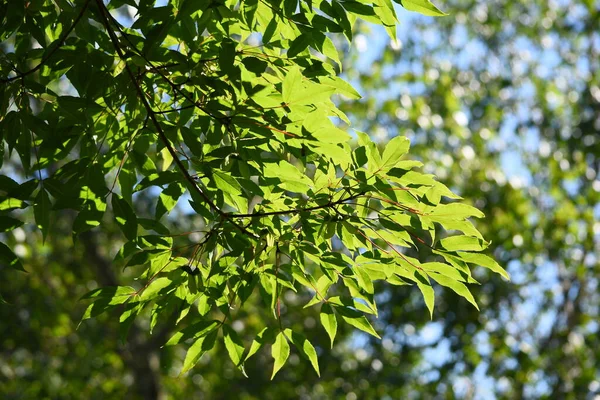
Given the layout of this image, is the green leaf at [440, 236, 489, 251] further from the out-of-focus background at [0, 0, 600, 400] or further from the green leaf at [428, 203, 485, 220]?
the out-of-focus background at [0, 0, 600, 400]

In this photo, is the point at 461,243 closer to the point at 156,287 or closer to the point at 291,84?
the point at 291,84

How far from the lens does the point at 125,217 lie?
1.68m

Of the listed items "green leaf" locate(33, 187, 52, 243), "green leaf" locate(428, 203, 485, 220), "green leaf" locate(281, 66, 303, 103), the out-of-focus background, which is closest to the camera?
"green leaf" locate(281, 66, 303, 103)

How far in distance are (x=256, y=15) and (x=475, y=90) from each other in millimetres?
6183

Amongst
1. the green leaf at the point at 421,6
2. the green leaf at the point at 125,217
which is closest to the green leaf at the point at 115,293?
the green leaf at the point at 125,217

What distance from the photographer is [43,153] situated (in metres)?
1.76

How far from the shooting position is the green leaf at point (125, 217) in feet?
5.49

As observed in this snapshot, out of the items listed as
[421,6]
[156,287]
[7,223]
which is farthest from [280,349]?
→ [421,6]

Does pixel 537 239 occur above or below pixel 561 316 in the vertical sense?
above

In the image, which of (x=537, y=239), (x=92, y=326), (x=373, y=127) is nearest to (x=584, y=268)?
(x=537, y=239)

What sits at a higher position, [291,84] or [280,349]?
[291,84]

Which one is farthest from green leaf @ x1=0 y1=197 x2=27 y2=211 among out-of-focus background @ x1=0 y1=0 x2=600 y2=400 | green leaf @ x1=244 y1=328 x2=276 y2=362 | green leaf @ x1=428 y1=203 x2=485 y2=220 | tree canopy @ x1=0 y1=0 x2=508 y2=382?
out-of-focus background @ x1=0 y1=0 x2=600 y2=400

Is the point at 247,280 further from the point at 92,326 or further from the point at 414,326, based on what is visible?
the point at 92,326

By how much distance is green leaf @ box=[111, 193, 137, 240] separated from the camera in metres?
1.67
